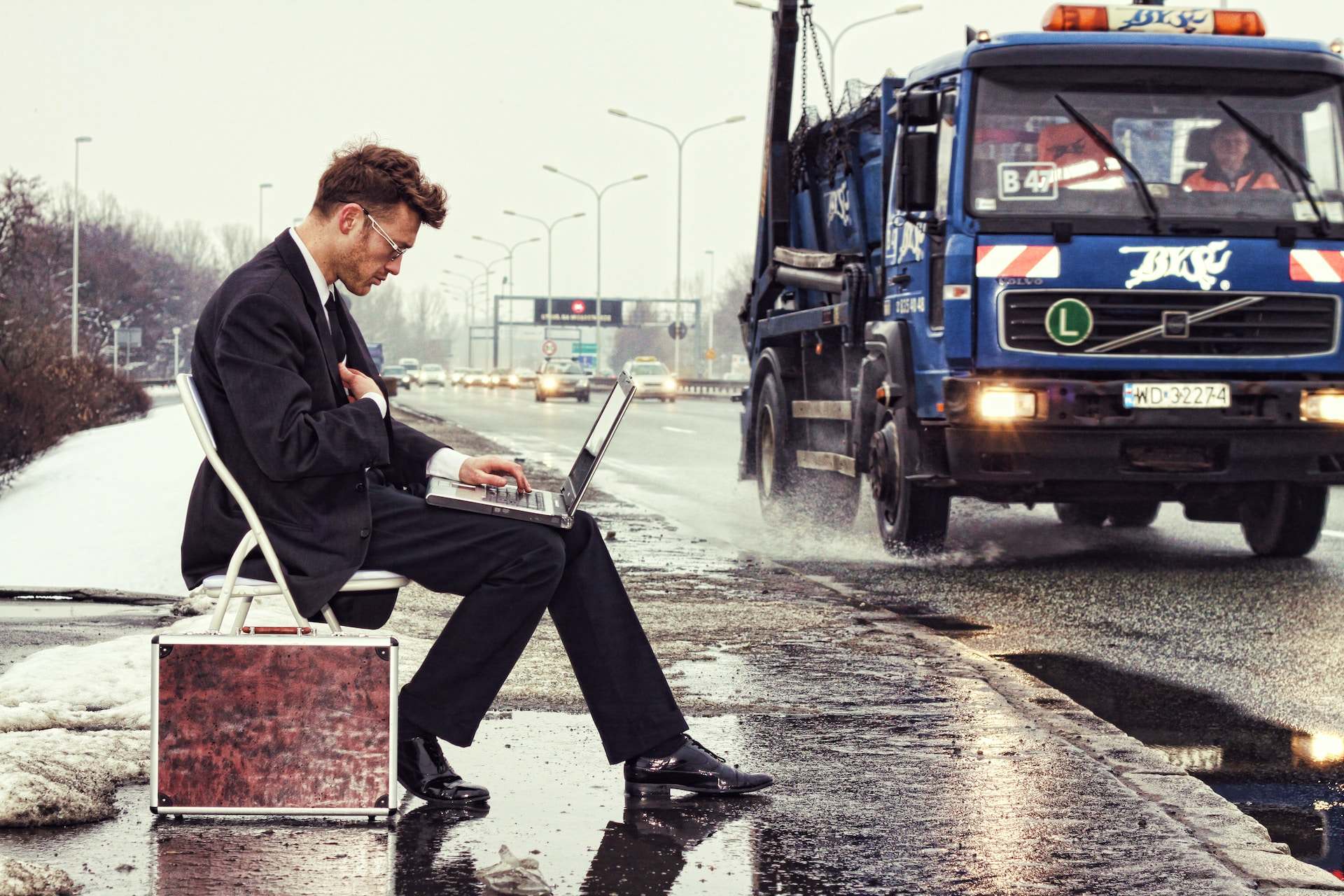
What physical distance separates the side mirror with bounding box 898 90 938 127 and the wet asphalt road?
2622mm

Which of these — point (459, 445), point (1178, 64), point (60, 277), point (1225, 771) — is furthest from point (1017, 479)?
point (60, 277)

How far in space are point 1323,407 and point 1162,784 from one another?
588 cm

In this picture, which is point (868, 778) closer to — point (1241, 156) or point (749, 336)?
point (1241, 156)

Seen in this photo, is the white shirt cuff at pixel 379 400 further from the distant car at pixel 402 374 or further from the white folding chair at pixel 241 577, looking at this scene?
the distant car at pixel 402 374

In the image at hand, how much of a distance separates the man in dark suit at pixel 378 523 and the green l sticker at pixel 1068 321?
5812 millimetres

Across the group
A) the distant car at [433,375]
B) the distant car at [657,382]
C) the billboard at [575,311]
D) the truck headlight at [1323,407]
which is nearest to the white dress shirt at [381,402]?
the truck headlight at [1323,407]

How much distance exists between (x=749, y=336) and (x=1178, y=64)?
18.8 feet

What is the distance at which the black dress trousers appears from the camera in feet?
14.7

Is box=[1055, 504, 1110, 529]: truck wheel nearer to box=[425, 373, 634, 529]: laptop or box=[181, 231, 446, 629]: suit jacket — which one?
box=[425, 373, 634, 529]: laptop

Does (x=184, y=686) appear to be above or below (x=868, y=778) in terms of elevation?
above

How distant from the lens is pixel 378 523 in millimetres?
4492

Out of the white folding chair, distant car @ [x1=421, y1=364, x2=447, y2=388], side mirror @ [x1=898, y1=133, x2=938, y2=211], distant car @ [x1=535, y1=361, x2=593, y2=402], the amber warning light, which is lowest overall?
distant car @ [x1=421, y1=364, x2=447, y2=388]

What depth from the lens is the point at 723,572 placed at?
10242mm

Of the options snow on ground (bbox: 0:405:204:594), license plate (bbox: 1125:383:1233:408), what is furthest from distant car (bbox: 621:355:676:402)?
license plate (bbox: 1125:383:1233:408)
